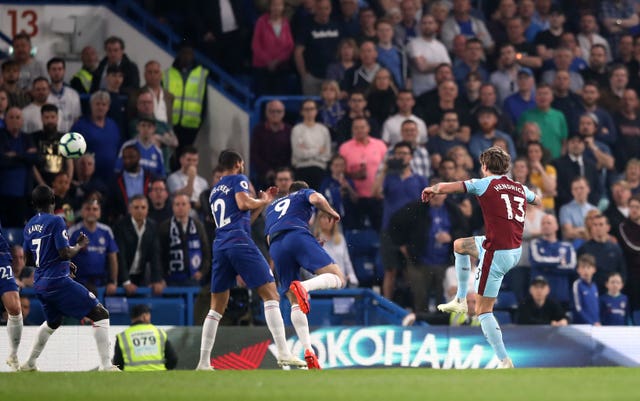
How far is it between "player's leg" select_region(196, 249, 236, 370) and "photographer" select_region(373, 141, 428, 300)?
194 inches

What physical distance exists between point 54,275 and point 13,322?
828mm

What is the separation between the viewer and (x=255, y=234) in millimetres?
17656

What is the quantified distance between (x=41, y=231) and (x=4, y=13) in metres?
8.81

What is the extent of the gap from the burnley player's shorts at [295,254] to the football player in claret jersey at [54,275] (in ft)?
6.39

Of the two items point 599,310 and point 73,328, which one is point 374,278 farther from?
point 73,328

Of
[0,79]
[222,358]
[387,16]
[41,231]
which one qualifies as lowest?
[222,358]

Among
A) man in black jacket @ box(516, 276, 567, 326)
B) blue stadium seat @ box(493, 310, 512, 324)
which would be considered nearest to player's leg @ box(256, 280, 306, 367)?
man in black jacket @ box(516, 276, 567, 326)

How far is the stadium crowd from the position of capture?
1780cm

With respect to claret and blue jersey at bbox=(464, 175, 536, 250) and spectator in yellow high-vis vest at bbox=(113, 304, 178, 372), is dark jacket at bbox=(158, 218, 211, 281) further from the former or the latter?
claret and blue jersey at bbox=(464, 175, 536, 250)

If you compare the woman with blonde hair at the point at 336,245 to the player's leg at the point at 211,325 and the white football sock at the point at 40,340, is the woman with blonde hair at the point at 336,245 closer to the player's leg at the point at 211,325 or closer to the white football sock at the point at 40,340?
the player's leg at the point at 211,325

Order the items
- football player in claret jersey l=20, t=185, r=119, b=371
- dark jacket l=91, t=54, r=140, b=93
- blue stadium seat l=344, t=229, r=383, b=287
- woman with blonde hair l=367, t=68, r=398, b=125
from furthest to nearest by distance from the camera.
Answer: woman with blonde hair l=367, t=68, r=398, b=125, dark jacket l=91, t=54, r=140, b=93, blue stadium seat l=344, t=229, r=383, b=287, football player in claret jersey l=20, t=185, r=119, b=371

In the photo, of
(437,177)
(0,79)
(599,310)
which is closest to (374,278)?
(437,177)

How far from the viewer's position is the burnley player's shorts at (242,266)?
1310cm

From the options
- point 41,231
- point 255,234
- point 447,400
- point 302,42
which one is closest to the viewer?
point 447,400
